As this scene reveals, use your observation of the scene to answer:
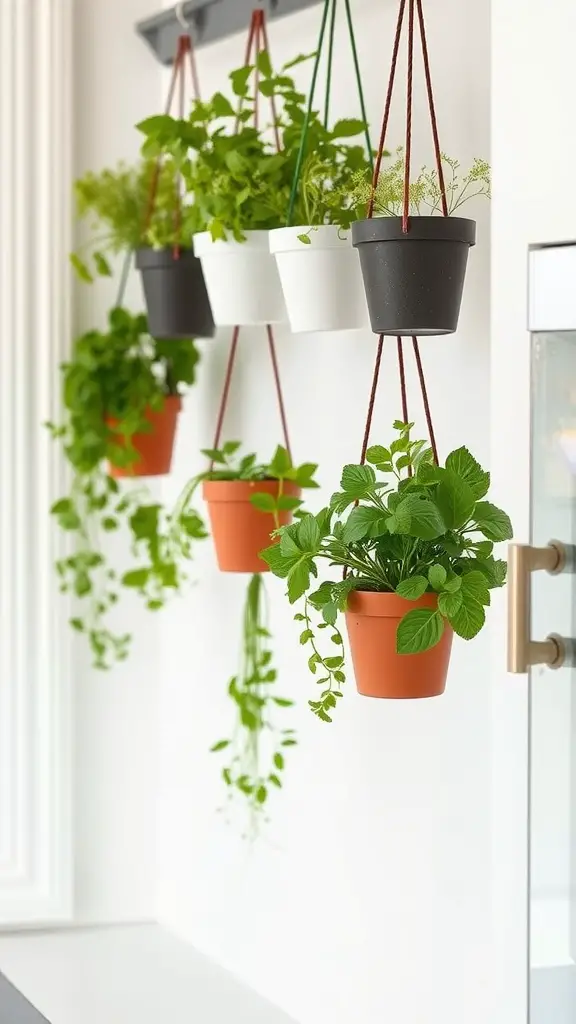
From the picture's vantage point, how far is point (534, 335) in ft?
4.15

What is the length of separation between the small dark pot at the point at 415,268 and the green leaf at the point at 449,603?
0.28m

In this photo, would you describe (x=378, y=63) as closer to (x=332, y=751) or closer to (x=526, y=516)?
(x=526, y=516)

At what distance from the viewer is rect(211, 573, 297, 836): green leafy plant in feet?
6.15

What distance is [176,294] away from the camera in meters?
1.92

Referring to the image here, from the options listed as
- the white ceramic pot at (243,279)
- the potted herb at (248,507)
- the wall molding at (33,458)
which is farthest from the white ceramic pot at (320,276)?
the wall molding at (33,458)

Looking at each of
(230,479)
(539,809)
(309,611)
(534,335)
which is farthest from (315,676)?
(534,335)

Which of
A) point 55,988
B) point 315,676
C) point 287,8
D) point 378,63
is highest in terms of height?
point 287,8

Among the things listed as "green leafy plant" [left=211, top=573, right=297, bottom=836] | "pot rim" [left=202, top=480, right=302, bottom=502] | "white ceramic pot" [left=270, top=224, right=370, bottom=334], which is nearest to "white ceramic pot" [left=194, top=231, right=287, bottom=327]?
"white ceramic pot" [left=270, top=224, right=370, bottom=334]

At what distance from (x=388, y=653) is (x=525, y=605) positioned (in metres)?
0.14

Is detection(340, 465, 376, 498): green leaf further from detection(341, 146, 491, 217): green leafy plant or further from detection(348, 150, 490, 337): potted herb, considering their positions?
detection(341, 146, 491, 217): green leafy plant

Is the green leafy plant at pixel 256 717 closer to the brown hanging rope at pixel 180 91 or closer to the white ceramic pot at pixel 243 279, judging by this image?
the white ceramic pot at pixel 243 279

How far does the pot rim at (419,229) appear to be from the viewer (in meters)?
1.29

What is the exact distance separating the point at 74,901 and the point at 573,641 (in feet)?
4.18

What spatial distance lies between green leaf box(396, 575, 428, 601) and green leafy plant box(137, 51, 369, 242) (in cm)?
51
